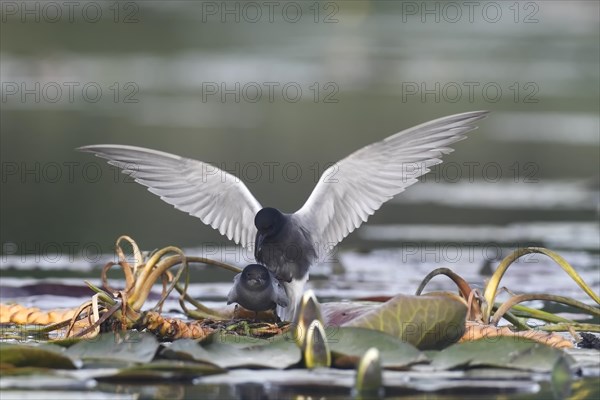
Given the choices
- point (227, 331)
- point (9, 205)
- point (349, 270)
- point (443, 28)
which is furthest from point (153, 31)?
point (227, 331)

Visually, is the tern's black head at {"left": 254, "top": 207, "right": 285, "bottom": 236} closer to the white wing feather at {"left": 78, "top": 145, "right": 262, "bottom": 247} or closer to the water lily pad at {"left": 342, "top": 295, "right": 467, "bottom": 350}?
the white wing feather at {"left": 78, "top": 145, "right": 262, "bottom": 247}

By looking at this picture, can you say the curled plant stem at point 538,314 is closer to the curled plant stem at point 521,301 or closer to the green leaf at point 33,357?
the curled plant stem at point 521,301

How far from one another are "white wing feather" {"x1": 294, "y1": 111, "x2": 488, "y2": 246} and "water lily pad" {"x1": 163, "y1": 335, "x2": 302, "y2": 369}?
66.3 inches

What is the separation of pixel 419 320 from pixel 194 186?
1.92m

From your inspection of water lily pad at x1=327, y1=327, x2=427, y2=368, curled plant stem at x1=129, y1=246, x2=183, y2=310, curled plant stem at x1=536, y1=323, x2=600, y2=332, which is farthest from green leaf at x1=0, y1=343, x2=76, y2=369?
curled plant stem at x1=536, y1=323, x2=600, y2=332

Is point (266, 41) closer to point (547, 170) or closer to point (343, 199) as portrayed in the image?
point (547, 170)

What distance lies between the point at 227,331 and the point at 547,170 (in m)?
9.13

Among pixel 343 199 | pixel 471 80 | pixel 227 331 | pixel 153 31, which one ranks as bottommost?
pixel 227 331

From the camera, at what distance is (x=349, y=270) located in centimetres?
847

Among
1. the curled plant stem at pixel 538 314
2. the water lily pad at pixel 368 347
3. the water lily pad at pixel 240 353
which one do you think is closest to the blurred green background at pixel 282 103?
the curled plant stem at pixel 538 314

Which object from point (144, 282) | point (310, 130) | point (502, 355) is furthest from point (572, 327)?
point (310, 130)

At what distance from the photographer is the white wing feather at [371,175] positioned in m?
6.53

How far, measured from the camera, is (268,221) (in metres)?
6.21

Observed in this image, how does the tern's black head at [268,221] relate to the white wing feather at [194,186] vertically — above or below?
below
